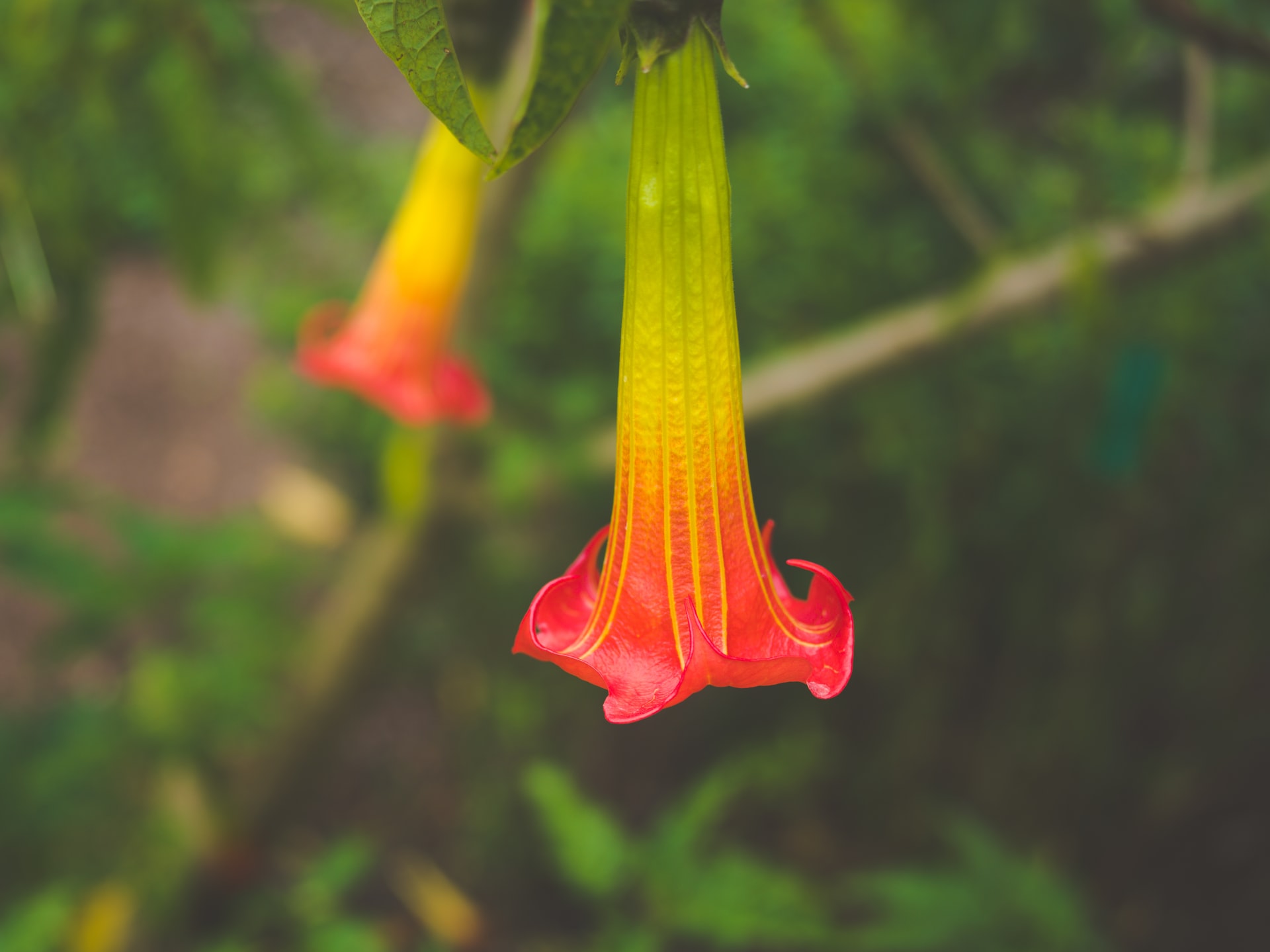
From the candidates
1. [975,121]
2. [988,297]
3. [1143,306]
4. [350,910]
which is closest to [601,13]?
[988,297]

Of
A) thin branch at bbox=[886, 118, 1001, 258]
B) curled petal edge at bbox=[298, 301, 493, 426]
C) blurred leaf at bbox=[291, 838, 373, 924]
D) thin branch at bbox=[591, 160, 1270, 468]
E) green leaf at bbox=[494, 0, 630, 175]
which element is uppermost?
green leaf at bbox=[494, 0, 630, 175]

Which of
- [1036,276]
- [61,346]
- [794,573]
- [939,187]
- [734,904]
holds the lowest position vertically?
[794,573]

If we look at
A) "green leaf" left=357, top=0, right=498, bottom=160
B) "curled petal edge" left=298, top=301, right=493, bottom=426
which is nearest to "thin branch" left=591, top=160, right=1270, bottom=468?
"curled petal edge" left=298, top=301, right=493, bottom=426

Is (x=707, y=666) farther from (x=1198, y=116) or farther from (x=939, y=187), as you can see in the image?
(x=1198, y=116)

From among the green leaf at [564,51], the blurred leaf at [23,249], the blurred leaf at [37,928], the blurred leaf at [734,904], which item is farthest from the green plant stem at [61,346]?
the blurred leaf at [734,904]

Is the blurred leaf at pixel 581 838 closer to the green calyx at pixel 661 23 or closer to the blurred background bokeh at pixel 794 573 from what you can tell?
the blurred background bokeh at pixel 794 573

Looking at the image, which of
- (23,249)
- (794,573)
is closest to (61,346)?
(23,249)

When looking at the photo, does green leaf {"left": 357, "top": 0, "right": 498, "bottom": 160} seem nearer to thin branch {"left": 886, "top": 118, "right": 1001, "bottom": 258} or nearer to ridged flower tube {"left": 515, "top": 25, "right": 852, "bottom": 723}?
ridged flower tube {"left": 515, "top": 25, "right": 852, "bottom": 723}
